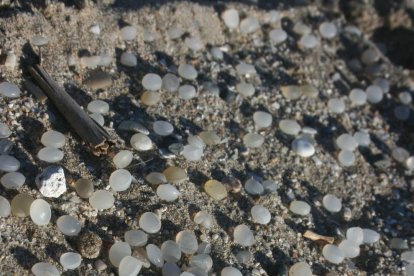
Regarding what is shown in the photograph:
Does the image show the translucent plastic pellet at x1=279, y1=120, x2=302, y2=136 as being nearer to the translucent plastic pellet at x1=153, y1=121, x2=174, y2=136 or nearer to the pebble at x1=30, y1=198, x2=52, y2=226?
the translucent plastic pellet at x1=153, y1=121, x2=174, y2=136

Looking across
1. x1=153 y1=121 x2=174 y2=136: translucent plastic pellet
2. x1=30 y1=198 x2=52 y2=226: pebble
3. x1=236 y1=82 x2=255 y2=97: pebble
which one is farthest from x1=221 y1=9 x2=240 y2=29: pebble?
x1=30 y1=198 x2=52 y2=226: pebble

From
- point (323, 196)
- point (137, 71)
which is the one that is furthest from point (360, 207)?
point (137, 71)

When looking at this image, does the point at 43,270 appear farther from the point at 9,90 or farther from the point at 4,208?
the point at 9,90

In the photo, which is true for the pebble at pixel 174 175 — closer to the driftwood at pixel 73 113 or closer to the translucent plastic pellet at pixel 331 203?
the driftwood at pixel 73 113

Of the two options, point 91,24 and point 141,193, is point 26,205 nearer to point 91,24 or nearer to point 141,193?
point 141,193

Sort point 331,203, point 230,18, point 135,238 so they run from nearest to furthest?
point 135,238 → point 331,203 → point 230,18

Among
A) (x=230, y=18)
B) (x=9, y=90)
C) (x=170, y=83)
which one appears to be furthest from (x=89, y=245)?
(x=230, y=18)
